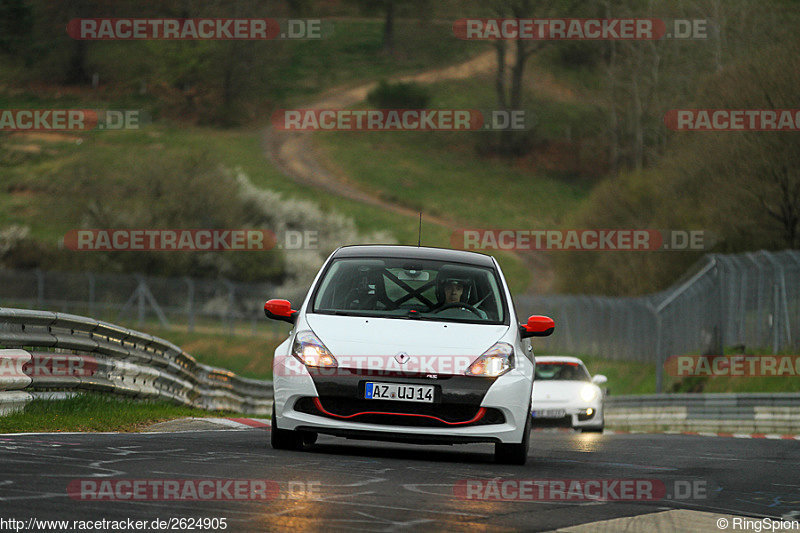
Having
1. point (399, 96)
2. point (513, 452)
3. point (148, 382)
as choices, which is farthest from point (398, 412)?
point (399, 96)

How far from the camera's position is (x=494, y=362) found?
1056 centimetres

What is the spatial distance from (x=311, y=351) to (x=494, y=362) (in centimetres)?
141

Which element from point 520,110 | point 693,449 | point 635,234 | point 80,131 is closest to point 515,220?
point 520,110

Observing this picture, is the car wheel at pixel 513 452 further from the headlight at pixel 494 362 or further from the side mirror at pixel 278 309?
the side mirror at pixel 278 309

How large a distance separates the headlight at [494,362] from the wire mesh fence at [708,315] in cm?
1700

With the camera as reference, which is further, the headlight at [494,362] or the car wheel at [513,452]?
the car wheel at [513,452]

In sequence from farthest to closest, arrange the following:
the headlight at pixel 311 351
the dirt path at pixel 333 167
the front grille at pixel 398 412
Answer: the dirt path at pixel 333 167 → the headlight at pixel 311 351 → the front grille at pixel 398 412

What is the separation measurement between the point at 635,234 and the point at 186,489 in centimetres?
4374

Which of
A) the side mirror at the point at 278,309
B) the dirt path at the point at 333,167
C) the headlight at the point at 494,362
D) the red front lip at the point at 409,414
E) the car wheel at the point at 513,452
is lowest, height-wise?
the car wheel at the point at 513,452

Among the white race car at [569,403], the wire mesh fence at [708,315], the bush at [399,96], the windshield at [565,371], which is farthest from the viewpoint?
the bush at [399,96]

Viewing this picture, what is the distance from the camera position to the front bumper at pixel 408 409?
1030 cm

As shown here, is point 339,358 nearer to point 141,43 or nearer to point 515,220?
point 515,220

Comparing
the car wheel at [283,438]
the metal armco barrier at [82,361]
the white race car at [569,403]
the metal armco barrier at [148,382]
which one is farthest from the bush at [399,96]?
the car wheel at [283,438]

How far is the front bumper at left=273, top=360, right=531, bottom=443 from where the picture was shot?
10305mm
